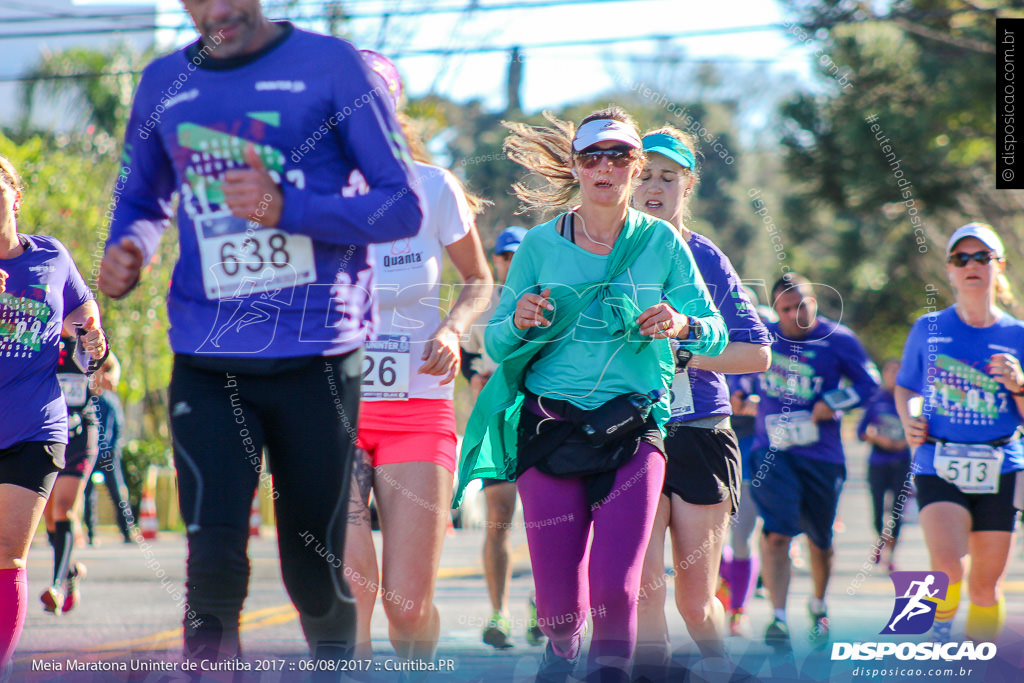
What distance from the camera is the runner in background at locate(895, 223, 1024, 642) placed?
525 cm

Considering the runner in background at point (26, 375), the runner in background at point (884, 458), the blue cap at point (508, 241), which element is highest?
the blue cap at point (508, 241)

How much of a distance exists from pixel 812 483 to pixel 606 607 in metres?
3.67

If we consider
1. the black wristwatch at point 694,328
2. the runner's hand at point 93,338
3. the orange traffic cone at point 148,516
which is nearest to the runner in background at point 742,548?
the black wristwatch at point 694,328

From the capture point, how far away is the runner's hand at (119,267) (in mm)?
2771

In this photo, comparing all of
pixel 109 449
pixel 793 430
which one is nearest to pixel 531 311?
pixel 793 430

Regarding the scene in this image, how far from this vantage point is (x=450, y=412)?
3.96 metres

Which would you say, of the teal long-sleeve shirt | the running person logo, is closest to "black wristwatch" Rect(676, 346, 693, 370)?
the teal long-sleeve shirt

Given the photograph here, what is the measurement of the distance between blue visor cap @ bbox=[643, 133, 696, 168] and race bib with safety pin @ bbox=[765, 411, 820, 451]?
2626mm

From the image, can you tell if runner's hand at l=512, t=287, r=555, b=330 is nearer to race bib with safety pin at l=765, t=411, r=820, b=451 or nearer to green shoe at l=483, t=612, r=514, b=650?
green shoe at l=483, t=612, r=514, b=650

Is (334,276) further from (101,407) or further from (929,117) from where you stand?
(929,117)

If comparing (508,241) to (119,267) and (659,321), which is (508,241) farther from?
(119,267)

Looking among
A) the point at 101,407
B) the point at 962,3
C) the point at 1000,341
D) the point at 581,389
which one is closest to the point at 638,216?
the point at 581,389

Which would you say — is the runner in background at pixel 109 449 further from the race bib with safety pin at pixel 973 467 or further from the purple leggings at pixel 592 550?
the race bib with safety pin at pixel 973 467

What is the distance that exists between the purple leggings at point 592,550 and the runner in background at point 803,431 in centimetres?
323
